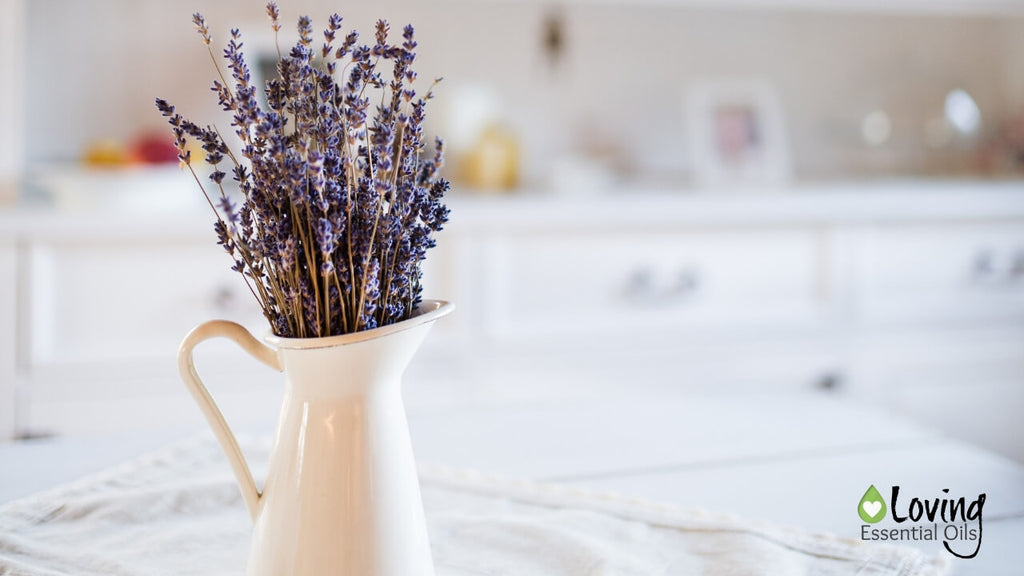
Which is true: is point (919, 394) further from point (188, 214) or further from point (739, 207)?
point (188, 214)

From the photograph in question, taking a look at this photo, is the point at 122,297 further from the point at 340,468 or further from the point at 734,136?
the point at 734,136

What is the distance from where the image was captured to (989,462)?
2.47ft

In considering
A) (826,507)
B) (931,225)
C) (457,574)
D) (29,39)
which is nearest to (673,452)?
(826,507)

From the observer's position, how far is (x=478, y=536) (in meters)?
0.61

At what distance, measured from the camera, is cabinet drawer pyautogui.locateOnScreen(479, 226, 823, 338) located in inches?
67.0

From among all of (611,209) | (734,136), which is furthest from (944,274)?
(611,209)

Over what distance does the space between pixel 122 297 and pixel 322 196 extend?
1.27 metres

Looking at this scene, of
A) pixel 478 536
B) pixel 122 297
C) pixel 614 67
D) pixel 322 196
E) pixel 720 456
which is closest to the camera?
pixel 322 196

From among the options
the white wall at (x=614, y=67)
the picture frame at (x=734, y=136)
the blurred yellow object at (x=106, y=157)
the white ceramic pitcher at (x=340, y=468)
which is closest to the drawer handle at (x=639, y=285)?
the picture frame at (x=734, y=136)

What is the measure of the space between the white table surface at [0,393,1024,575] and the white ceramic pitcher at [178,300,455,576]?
11.4 inches

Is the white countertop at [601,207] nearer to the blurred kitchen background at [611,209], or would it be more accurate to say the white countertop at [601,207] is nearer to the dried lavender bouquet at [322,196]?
the blurred kitchen background at [611,209]

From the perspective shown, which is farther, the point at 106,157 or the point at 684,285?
the point at 684,285

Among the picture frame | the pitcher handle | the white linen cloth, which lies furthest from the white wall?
the pitcher handle

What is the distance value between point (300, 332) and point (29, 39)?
182 cm
